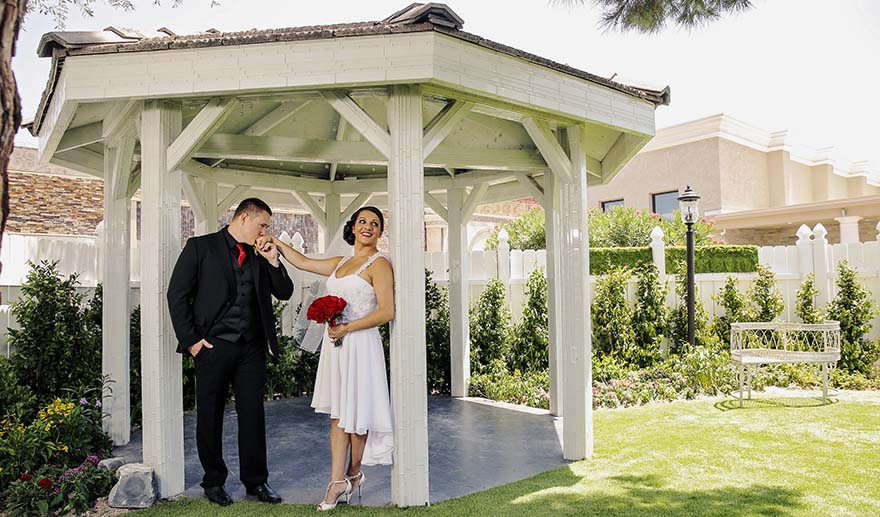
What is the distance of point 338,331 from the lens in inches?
168

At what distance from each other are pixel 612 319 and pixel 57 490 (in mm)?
7440

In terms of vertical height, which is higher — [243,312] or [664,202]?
[664,202]

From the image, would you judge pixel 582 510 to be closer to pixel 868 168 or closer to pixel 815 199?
pixel 815 199

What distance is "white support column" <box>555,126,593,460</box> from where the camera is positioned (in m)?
5.40

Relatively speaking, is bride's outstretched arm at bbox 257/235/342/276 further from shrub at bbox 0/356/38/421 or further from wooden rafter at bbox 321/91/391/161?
shrub at bbox 0/356/38/421

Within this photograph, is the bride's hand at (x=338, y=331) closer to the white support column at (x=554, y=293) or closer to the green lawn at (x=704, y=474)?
the green lawn at (x=704, y=474)

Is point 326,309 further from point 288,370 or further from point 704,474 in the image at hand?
point 288,370

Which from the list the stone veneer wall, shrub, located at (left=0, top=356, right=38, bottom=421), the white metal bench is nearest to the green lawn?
the white metal bench

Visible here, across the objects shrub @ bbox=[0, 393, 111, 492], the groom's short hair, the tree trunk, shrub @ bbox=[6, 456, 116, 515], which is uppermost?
the tree trunk

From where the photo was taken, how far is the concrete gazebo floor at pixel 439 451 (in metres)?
4.82

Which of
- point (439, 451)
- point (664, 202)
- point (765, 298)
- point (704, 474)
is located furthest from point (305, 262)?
point (664, 202)

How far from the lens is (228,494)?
15.1 ft

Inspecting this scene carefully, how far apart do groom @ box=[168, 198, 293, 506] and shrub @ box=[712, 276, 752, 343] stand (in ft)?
25.6

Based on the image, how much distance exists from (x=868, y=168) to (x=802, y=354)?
18.9 meters
